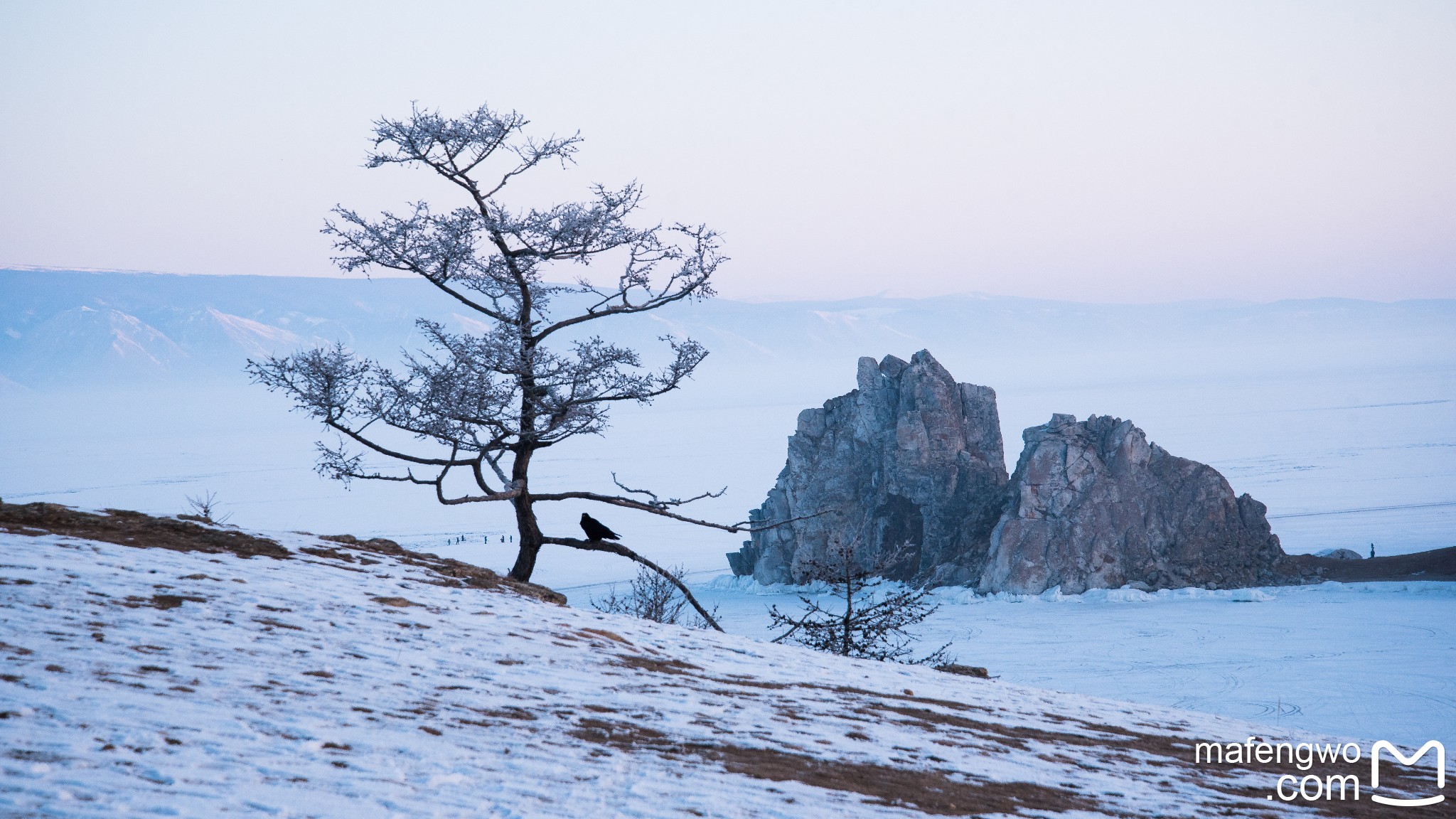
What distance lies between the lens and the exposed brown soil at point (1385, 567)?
167 ft

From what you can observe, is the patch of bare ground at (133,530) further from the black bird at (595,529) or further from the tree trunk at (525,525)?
the black bird at (595,529)

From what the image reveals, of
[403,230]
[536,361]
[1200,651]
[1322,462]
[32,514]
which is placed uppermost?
[1322,462]

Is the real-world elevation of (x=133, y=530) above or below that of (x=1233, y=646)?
above

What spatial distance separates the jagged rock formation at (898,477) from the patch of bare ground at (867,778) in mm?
52199

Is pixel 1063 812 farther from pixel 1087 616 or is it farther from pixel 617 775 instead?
pixel 1087 616

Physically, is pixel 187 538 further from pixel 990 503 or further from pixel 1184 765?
pixel 990 503

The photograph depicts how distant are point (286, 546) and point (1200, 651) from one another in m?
37.7

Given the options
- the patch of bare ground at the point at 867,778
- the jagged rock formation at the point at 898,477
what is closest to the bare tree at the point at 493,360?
the patch of bare ground at the point at 867,778

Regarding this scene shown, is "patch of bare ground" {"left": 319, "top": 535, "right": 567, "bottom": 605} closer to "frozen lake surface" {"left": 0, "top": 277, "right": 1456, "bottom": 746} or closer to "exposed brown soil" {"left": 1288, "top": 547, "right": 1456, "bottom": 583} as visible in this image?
"frozen lake surface" {"left": 0, "top": 277, "right": 1456, "bottom": 746}

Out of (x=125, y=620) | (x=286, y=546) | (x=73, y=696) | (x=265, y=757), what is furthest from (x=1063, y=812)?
(x=286, y=546)

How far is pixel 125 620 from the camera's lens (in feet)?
23.0

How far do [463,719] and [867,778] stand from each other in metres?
2.22

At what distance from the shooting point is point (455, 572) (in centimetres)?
1104

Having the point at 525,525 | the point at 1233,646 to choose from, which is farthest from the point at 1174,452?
the point at 525,525
